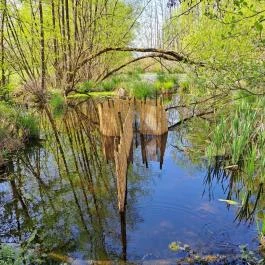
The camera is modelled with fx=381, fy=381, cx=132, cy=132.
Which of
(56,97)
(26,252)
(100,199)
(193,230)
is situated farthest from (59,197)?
(56,97)

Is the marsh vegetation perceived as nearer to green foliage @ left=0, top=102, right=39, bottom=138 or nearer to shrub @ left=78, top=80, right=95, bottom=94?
green foliage @ left=0, top=102, right=39, bottom=138

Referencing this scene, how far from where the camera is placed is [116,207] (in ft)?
21.5

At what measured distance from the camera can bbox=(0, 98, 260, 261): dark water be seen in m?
5.29

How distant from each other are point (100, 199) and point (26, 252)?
7.04 ft

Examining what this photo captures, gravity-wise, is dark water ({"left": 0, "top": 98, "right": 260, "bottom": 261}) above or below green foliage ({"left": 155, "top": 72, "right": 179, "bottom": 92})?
below

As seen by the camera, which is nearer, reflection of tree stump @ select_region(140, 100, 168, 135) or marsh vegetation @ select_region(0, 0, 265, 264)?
marsh vegetation @ select_region(0, 0, 265, 264)

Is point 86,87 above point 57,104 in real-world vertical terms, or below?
above

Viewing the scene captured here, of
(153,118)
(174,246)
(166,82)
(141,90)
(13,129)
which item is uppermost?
(166,82)

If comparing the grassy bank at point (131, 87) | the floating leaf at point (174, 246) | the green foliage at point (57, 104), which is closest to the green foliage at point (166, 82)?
the grassy bank at point (131, 87)

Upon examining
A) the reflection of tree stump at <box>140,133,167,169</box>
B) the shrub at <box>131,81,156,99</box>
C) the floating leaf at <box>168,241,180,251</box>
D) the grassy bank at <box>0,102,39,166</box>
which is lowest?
the floating leaf at <box>168,241,180,251</box>

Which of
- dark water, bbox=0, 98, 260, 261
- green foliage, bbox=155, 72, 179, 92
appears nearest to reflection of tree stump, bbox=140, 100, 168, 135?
dark water, bbox=0, 98, 260, 261

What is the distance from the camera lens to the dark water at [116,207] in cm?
529

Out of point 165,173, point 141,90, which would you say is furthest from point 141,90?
point 165,173

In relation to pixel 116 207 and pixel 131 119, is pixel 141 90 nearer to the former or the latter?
pixel 131 119
